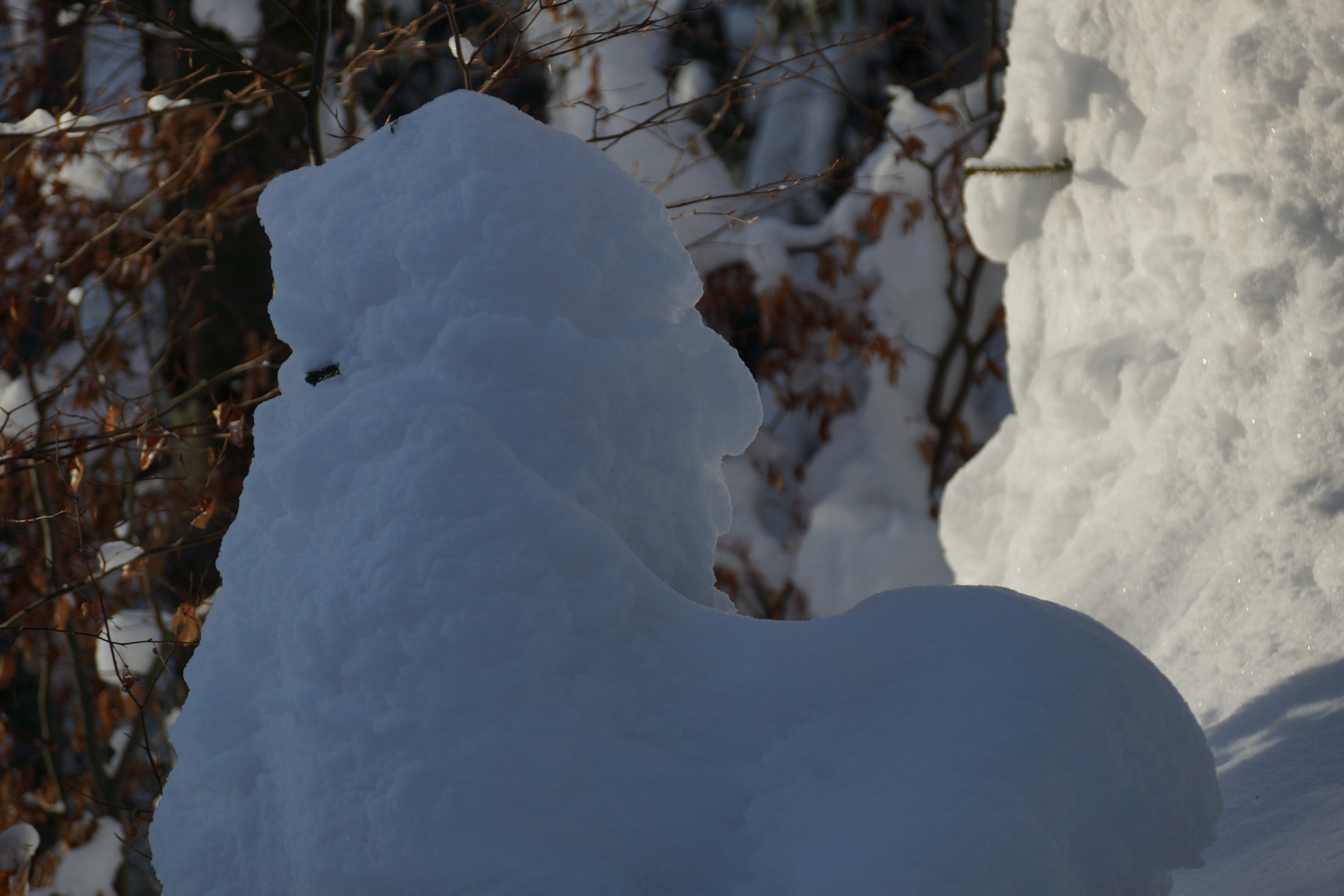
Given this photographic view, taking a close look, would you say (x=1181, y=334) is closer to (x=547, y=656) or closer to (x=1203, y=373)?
(x=1203, y=373)

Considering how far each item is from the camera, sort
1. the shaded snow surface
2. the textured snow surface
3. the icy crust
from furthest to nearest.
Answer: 1. the icy crust
2. the textured snow surface
3. the shaded snow surface

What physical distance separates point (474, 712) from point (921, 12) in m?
6.55

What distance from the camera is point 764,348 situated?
628 cm

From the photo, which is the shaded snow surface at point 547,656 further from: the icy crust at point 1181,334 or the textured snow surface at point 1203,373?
the icy crust at point 1181,334

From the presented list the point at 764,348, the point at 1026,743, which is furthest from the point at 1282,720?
the point at 764,348

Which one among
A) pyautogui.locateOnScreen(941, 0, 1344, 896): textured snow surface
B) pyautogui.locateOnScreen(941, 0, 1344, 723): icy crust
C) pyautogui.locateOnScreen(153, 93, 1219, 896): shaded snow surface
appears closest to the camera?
pyautogui.locateOnScreen(153, 93, 1219, 896): shaded snow surface

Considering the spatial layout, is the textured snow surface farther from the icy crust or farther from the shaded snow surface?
the shaded snow surface

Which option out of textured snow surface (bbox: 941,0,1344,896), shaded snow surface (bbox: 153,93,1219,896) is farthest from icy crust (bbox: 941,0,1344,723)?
shaded snow surface (bbox: 153,93,1219,896)

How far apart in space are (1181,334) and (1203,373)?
0.18 m

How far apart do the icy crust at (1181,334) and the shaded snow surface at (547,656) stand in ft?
3.22

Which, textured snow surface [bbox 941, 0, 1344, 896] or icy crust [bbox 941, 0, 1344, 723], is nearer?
textured snow surface [bbox 941, 0, 1344, 896]

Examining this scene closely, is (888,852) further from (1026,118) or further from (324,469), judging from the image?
(1026,118)

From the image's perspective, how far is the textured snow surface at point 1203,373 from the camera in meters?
2.09

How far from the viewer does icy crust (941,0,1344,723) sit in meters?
2.28
